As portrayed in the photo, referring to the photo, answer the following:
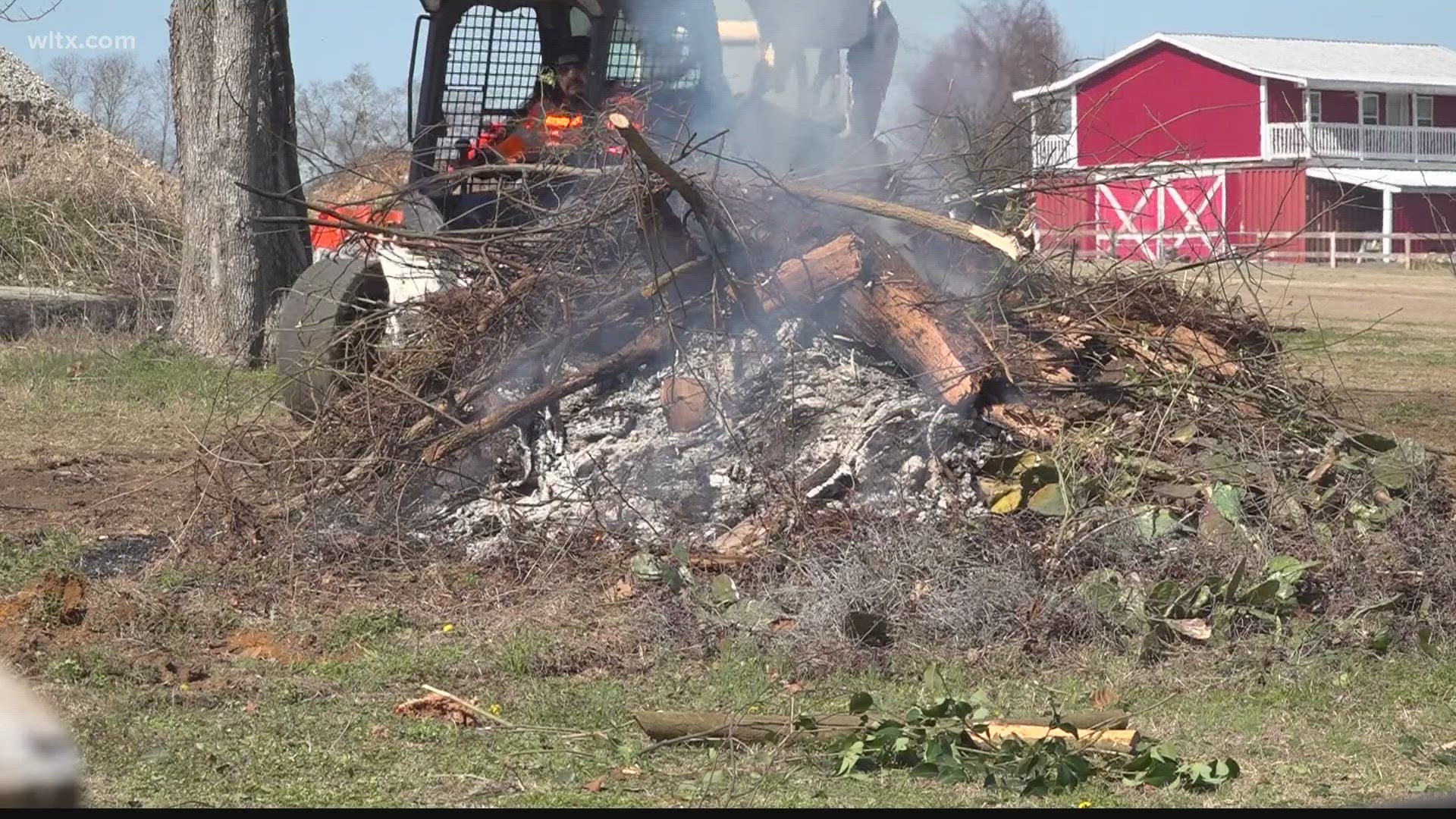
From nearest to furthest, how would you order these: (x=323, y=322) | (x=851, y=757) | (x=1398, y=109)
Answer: (x=851, y=757) → (x=323, y=322) → (x=1398, y=109)

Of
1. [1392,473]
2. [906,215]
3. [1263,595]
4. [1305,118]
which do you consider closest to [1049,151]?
[906,215]

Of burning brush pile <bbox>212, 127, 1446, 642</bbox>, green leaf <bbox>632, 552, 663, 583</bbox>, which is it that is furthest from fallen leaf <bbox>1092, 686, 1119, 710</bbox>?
green leaf <bbox>632, 552, 663, 583</bbox>

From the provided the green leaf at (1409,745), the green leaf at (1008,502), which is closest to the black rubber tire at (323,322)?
the green leaf at (1008,502)

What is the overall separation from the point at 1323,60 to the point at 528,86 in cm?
3770

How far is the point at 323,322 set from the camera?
8180mm

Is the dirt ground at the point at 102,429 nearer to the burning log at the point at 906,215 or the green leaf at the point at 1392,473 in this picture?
the burning log at the point at 906,215

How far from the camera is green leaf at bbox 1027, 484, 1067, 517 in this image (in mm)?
5784

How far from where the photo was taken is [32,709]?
1133mm

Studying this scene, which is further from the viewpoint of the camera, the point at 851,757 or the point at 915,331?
the point at 915,331

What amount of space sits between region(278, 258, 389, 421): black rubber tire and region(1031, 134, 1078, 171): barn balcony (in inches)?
123

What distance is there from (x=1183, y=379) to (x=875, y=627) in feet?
7.01

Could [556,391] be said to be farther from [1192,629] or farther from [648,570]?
[1192,629]

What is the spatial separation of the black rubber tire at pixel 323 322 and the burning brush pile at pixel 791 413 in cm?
55

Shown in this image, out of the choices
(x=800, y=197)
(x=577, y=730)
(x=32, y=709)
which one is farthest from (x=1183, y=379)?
(x=32, y=709)
